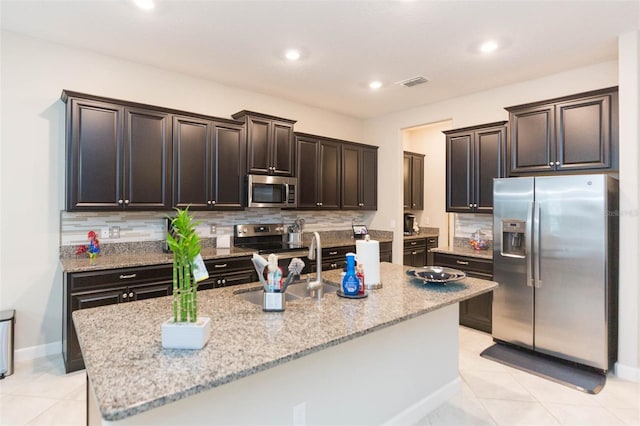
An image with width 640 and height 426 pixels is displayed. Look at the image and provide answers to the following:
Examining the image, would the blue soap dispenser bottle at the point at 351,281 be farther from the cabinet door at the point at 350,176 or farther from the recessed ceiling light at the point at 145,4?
the cabinet door at the point at 350,176

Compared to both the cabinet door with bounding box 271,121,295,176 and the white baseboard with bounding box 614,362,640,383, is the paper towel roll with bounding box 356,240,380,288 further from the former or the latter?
the white baseboard with bounding box 614,362,640,383

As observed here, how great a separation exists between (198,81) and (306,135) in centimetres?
144

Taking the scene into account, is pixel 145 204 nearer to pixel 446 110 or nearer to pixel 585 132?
pixel 446 110

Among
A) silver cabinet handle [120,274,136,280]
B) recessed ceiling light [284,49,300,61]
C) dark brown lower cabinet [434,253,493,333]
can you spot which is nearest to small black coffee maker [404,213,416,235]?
dark brown lower cabinet [434,253,493,333]

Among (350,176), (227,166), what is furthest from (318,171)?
(227,166)

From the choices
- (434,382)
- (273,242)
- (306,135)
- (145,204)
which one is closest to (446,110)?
(306,135)

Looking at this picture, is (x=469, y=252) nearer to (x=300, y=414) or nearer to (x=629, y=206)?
(x=629, y=206)

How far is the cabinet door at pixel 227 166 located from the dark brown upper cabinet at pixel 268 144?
12 centimetres

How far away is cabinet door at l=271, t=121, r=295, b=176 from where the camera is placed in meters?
4.21

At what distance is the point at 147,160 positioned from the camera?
3.36m

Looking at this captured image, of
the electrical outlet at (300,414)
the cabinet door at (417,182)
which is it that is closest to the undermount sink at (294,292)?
the electrical outlet at (300,414)

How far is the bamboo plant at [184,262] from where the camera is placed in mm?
1288

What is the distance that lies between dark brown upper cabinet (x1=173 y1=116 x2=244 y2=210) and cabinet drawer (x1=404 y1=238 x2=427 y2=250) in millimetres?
2773

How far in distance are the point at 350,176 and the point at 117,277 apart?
10.9 ft
